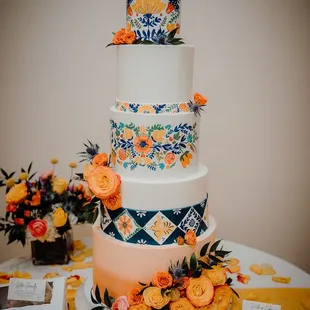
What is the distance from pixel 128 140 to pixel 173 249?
1.45ft

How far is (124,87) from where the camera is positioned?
155 centimetres

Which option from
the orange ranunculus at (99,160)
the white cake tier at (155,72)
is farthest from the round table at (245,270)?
the white cake tier at (155,72)

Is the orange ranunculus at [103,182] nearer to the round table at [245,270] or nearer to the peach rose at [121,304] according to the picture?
the peach rose at [121,304]

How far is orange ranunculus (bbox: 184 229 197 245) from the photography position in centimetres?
153

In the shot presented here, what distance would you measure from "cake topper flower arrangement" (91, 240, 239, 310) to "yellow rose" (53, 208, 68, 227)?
44 centimetres

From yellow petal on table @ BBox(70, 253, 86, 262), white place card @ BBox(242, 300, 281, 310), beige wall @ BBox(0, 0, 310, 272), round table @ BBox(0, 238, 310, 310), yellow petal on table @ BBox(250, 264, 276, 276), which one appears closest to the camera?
white place card @ BBox(242, 300, 281, 310)

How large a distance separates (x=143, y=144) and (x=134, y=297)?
0.56 metres

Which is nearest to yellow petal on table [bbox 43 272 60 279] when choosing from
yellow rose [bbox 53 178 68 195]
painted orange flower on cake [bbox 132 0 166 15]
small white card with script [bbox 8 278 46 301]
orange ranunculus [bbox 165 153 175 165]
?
small white card with script [bbox 8 278 46 301]

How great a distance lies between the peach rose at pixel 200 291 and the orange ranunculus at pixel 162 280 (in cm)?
8

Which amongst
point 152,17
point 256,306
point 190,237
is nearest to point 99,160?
point 190,237

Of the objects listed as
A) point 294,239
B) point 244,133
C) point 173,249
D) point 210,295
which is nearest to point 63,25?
point 244,133

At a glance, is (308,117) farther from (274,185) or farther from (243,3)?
(243,3)

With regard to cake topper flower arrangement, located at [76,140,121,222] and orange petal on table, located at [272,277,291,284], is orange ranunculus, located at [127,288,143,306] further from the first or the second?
orange petal on table, located at [272,277,291,284]

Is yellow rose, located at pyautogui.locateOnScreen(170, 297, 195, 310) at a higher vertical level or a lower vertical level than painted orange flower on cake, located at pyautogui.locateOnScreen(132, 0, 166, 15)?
lower
